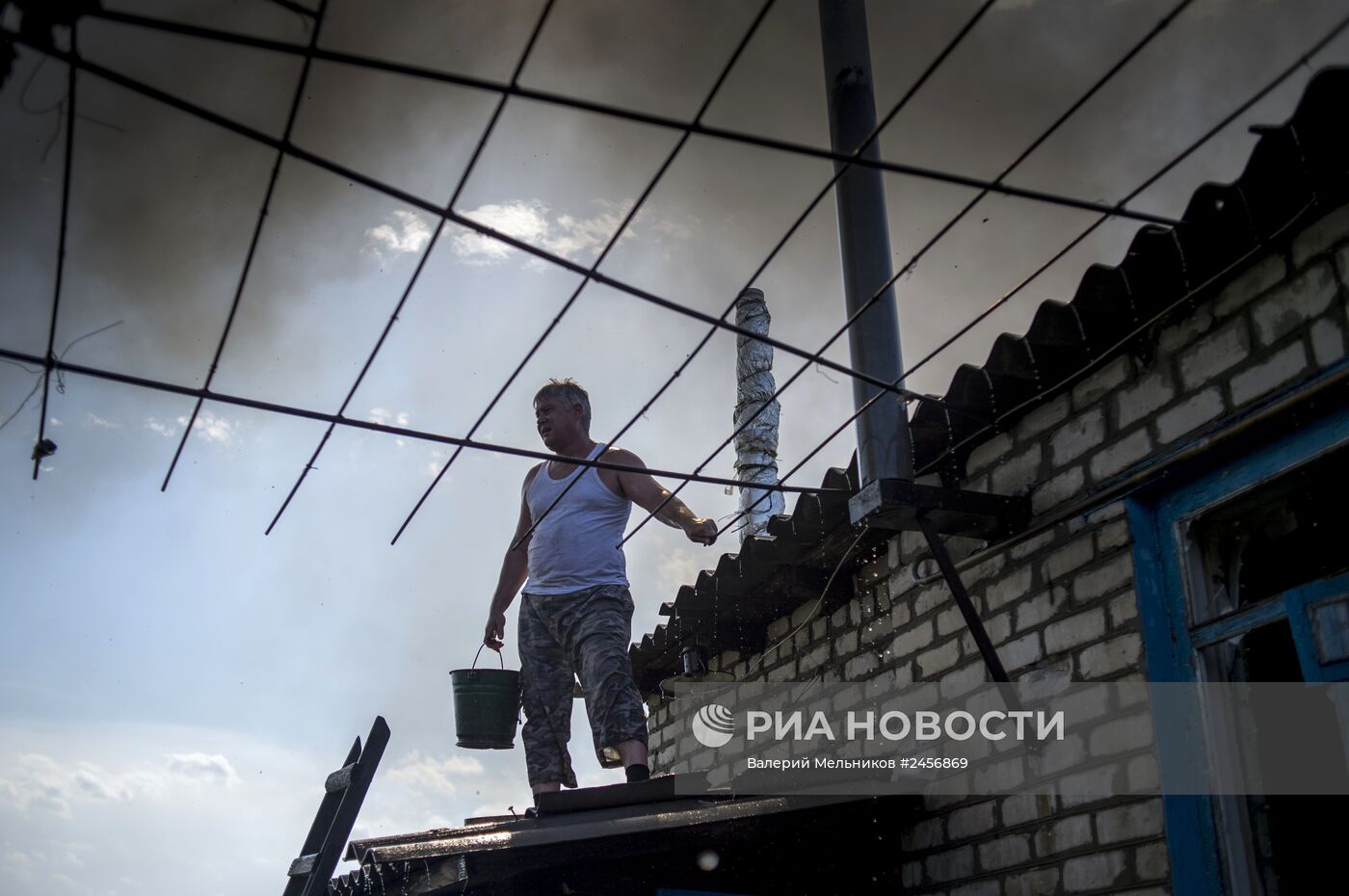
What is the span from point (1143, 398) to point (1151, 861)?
143 centimetres

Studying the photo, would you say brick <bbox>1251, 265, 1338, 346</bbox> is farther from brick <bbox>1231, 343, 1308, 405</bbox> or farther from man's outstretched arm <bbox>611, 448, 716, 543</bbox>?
man's outstretched arm <bbox>611, 448, 716, 543</bbox>

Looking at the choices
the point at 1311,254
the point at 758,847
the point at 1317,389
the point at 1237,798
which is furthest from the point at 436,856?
the point at 1311,254

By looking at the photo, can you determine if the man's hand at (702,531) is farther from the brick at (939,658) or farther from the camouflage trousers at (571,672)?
the brick at (939,658)

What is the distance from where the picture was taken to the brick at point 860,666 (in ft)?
16.7

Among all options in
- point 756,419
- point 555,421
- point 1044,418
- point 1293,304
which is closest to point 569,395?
point 555,421

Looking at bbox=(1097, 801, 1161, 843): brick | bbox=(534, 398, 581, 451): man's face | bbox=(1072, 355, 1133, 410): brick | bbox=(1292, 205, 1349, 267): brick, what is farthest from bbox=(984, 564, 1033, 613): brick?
bbox=(534, 398, 581, 451): man's face

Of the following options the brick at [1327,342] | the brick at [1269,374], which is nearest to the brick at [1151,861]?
the brick at [1269,374]

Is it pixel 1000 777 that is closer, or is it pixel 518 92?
pixel 518 92

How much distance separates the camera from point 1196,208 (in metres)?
3.47

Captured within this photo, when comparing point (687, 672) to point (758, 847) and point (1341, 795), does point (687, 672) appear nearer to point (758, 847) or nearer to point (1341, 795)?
point (758, 847)

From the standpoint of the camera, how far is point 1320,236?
3.27m

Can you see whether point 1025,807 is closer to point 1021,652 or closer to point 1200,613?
point 1021,652

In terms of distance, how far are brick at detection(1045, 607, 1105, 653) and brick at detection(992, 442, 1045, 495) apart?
566 millimetres

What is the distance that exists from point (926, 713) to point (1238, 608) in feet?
4.78
